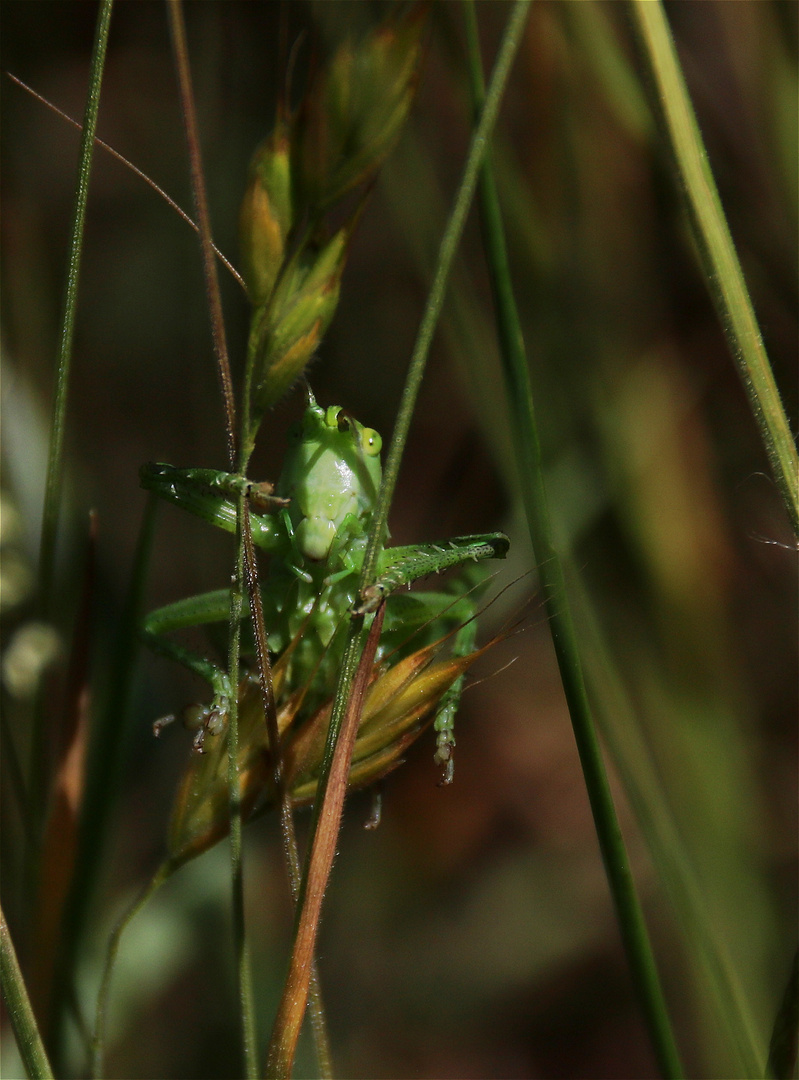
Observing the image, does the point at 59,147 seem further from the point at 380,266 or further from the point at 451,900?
the point at 451,900

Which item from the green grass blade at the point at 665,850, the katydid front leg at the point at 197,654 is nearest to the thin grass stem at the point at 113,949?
the katydid front leg at the point at 197,654

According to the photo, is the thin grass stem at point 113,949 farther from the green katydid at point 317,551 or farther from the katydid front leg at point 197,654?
the green katydid at point 317,551

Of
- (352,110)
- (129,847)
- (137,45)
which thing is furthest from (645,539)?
(137,45)

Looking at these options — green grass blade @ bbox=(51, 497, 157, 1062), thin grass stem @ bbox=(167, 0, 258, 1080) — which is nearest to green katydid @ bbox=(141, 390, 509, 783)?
green grass blade @ bbox=(51, 497, 157, 1062)

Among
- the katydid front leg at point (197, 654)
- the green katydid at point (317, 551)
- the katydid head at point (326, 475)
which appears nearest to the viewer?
the katydid front leg at point (197, 654)

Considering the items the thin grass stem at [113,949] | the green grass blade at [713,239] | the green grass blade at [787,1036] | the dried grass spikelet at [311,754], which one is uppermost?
the green grass blade at [713,239]

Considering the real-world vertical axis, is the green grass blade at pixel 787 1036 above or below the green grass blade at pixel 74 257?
below
